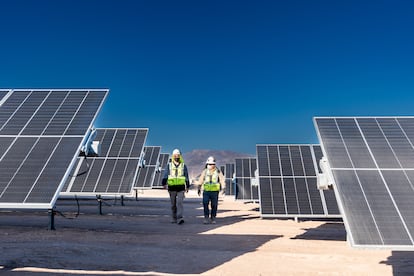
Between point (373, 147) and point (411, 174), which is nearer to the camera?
point (411, 174)

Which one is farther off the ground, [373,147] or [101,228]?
[373,147]

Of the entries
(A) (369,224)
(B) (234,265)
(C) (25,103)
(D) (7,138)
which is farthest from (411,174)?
(C) (25,103)

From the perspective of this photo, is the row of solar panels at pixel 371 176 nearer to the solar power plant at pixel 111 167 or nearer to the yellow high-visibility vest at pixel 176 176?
the yellow high-visibility vest at pixel 176 176

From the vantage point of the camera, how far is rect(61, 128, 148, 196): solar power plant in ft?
47.9

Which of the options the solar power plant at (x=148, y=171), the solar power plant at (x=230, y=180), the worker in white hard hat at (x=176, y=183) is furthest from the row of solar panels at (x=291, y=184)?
the solar power plant at (x=230, y=180)

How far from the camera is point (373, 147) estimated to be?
6684 millimetres

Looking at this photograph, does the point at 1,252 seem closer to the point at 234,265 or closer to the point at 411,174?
the point at 234,265

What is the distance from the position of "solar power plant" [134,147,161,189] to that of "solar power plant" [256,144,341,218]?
37.3ft

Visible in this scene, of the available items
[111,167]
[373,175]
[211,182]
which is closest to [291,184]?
[211,182]

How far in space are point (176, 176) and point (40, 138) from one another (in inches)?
203

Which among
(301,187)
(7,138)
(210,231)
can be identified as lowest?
(210,231)

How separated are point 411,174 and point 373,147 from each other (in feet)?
3.16

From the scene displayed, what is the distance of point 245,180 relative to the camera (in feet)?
72.0

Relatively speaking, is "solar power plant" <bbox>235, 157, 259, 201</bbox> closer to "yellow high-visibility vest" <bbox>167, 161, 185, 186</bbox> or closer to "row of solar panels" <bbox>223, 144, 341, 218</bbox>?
"row of solar panels" <bbox>223, 144, 341, 218</bbox>
